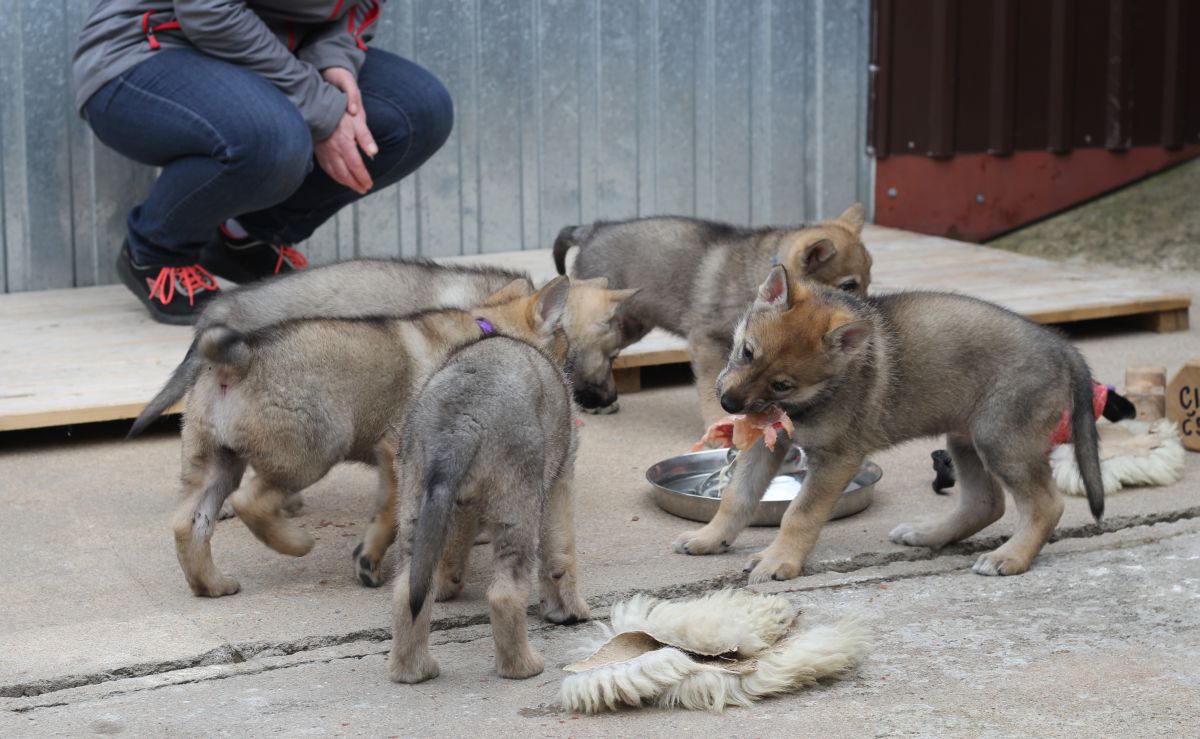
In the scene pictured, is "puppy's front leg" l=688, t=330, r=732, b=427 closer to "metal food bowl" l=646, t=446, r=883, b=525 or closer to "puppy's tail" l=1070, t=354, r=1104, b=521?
"metal food bowl" l=646, t=446, r=883, b=525

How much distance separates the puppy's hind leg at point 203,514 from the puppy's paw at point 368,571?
343 millimetres

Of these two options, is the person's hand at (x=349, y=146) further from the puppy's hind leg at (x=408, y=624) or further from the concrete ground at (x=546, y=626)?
the puppy's hind leg at (x=408, y=624)

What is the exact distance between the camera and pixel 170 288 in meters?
6.90

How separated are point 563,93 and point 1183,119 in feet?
13.2

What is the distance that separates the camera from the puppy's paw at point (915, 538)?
15.6 ft

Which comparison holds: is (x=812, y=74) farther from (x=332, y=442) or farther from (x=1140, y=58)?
(x=332, y=442)

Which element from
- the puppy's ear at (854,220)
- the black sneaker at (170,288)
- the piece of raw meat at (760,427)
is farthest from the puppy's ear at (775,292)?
the black sneaker at (170,288)

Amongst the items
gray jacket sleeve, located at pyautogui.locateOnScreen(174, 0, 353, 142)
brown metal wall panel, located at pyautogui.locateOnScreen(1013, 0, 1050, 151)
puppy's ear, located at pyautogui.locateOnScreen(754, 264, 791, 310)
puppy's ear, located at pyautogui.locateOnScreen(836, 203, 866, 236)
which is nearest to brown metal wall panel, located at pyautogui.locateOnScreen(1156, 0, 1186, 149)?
brown metal wall panel, located at pyautogui.locateOnScreen(1013, 0, 1050, 151)

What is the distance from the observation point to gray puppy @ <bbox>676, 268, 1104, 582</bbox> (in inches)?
171

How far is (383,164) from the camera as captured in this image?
7152 mm

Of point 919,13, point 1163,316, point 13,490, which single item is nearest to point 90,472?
point 13,490

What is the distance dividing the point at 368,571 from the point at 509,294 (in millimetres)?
1063

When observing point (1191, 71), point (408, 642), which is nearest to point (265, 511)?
Result: point (408, 642)

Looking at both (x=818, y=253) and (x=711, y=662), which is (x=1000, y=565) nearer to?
(x=711, y=662)
